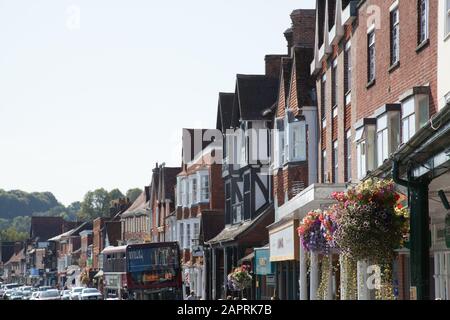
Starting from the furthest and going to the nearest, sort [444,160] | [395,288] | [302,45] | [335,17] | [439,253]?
[302,45]
[335,17]
[395,288]
[439,253]
[444,160]

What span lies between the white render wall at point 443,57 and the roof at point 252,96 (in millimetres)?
35700

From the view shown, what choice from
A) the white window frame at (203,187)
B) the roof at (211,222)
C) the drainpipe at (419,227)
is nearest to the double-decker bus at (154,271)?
the roof at (211,222)

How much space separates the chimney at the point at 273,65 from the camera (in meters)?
63.6

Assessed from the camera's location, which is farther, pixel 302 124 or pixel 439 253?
pixel 302 124

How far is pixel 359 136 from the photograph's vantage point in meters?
31.7

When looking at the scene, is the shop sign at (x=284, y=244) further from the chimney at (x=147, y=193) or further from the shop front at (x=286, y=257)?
the chimney at (x=147, y=193)

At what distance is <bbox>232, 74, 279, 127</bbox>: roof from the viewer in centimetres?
6016

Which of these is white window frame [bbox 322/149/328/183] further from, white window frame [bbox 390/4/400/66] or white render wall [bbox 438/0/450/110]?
white render wall [bbox 438/0/450/110]

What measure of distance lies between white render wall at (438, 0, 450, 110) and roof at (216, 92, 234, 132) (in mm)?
42601

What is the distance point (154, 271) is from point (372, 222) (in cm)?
3637

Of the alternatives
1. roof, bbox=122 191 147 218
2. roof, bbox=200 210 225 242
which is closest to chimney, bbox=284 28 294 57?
roof, bbox=200 210 225 242

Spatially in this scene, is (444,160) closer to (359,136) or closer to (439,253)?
(439,253)
